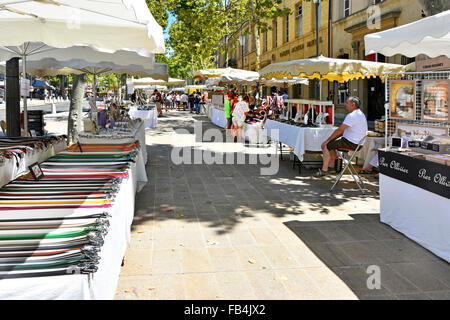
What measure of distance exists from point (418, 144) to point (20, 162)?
5.00m

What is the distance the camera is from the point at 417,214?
485 centimetres

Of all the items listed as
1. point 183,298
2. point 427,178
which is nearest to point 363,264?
point 427,178

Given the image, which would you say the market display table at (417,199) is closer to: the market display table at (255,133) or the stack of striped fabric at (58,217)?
the stack of striped fabric at (58,217)

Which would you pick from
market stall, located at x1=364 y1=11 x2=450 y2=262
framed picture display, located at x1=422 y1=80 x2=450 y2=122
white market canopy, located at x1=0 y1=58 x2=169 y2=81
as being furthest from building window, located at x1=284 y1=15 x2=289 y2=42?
framed picture display, located at x1=422 y1=80 x2=450 y2=122

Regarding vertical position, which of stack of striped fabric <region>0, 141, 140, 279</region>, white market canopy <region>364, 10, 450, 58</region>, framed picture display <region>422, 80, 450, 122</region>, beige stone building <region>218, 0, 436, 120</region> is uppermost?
beige stone building <region>218, 0, 436, 120</region>

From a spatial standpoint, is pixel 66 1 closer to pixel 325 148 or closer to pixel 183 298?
pixel 183 298

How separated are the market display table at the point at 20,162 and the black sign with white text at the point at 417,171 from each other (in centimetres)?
459

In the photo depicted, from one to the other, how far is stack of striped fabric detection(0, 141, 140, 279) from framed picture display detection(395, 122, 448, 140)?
13.5ft

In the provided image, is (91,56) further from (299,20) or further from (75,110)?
(299,20)

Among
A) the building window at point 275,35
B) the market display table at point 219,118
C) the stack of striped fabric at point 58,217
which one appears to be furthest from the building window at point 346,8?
the stack of striped fabric at point 58,217

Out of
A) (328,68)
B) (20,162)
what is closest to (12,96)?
(20,162)

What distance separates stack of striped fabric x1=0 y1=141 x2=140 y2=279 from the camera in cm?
252

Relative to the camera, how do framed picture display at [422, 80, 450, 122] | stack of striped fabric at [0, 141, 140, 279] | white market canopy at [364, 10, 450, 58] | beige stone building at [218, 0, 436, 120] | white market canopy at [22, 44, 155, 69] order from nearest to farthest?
stack of striped fabric at [0, 141, 140, 279]
white market canopy at [364, 10, 450, 58]
framed picture display at [422, 80, 450, 122]
white market canopy at [22, 44, 155, 69]
beige stone building at [218, 0, 436, 120]

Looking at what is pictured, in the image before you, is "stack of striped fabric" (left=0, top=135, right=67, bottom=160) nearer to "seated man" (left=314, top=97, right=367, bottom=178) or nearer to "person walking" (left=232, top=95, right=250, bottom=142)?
"seated man" (left=314, top=97, right=367, bottom=178)
